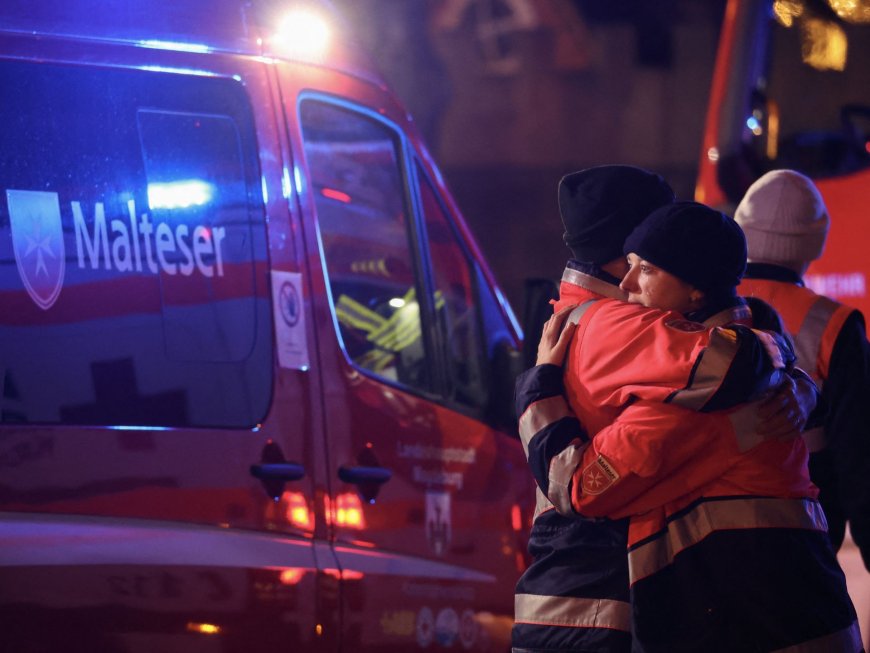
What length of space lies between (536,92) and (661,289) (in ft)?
48.7

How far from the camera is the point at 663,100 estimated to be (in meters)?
16.8

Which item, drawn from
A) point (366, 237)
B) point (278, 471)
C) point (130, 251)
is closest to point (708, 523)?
point (278, 471)

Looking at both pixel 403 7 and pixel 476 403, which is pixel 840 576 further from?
pixel 403 7

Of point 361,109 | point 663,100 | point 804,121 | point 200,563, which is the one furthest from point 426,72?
point 200,563

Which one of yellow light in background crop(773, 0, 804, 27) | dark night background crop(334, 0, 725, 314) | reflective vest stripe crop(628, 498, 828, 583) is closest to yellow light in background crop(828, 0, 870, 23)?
yellow light in background crop(773, 0, 804, 27)

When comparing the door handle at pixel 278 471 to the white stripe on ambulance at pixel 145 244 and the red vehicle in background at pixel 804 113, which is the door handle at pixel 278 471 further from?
the red vehicle in background at pixel 804 113

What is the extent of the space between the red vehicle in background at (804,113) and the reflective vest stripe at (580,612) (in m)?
4.63

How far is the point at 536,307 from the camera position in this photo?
11.3ft

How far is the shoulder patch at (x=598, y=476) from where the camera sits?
8.20ft

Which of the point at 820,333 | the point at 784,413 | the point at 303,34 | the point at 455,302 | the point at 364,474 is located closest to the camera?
the point at 784,413

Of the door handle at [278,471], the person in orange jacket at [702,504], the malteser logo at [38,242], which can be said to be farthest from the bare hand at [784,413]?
the malteser logo at [38,242]

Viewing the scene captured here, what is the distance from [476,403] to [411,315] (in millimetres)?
318

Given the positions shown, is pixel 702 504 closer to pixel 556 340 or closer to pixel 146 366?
pixel 556 340

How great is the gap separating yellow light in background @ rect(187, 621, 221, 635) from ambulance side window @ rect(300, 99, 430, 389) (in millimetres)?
785
